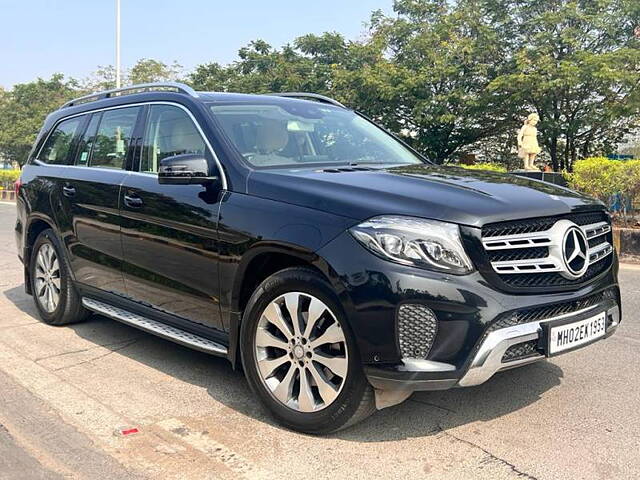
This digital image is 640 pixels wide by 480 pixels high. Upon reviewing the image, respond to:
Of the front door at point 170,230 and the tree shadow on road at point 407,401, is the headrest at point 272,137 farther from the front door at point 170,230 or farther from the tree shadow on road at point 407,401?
the tree shadow on road at point 407,401

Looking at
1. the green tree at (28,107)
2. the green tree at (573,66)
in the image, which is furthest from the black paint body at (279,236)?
the green tree at (28,107)

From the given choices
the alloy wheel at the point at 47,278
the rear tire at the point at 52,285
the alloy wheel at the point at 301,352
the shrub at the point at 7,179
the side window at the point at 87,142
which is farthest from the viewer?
the shrub at the point at 7,179

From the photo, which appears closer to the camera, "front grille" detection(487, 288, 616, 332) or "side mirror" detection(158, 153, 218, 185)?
"front grille" detection(487, 288, 616, 332)

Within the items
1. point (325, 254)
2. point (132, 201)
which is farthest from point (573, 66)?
point (325, 254)

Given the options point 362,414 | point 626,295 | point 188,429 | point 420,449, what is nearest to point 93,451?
point 188,429

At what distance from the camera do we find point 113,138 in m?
4.73

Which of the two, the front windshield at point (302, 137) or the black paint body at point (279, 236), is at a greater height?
the front windshield at point (302, 137)

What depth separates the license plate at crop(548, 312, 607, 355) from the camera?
289cm

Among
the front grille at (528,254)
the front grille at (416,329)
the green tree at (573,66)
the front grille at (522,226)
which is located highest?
the green tree at (573,66)

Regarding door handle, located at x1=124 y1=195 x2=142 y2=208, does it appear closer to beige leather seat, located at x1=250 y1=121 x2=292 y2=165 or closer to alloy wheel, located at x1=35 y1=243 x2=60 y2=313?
beige leather seat, located at x1=250 y1=121 x2=292 y2=165

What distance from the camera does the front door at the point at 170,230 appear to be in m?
3.56

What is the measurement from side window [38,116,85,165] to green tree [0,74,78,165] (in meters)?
44.2

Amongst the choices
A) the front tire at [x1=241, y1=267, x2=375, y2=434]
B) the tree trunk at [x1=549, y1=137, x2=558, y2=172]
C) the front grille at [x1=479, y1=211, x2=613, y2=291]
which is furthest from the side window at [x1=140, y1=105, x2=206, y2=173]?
the tree trunk at [x1=549, y1=137, x2=558, y2=172]

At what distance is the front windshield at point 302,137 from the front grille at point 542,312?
1.52 m
